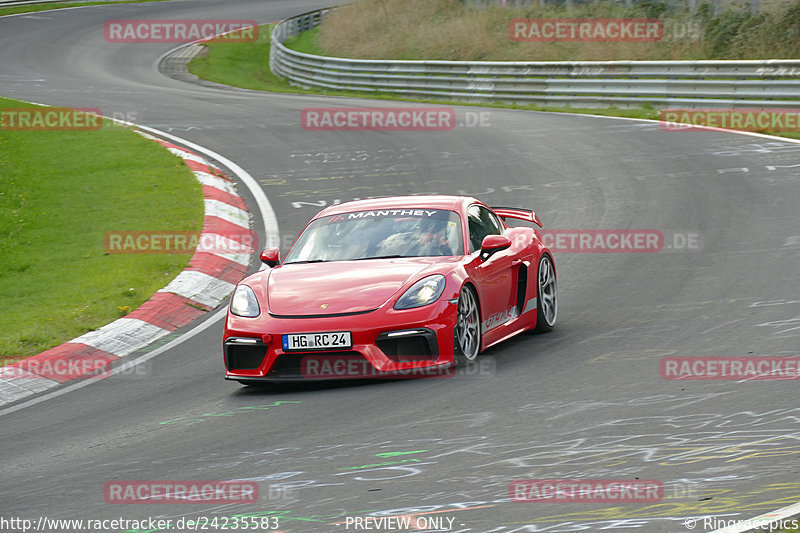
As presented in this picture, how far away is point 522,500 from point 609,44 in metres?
26.9

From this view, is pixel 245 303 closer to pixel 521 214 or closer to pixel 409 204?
pixel 409 204

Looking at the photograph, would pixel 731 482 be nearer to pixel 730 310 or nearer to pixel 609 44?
pixel 730 310

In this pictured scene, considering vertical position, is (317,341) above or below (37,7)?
below

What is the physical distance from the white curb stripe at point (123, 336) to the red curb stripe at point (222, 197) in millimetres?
5208

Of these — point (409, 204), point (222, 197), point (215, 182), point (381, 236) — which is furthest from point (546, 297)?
point (215, 182)

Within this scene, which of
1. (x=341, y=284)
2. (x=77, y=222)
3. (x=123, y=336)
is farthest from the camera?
(x=77, y=222)

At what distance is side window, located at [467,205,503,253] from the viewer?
9242 mm

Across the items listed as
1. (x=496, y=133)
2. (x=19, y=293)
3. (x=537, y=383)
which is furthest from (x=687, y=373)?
(x=496, y=133)

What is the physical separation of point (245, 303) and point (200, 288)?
134 inches

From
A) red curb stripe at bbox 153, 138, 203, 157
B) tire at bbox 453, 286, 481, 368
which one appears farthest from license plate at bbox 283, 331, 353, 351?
red curb stripe at bbox 153, 138, 203, 157

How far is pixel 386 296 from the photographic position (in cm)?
800

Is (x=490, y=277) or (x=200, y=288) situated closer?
(x=490, y=277)

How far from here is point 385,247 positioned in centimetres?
895

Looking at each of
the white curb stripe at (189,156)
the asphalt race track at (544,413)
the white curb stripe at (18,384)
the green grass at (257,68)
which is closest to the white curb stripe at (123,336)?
the asphalt race track at (544,413)
